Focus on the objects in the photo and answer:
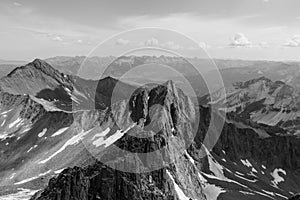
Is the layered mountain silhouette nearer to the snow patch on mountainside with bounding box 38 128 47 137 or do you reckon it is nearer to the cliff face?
the cliff face

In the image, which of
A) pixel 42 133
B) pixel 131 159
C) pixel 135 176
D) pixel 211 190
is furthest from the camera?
pixel 42 133

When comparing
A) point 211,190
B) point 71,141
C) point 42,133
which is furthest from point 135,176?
point 42,133

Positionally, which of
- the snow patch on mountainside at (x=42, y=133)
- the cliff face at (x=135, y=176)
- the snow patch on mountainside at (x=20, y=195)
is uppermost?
the cliff face at (x=135, y=176)

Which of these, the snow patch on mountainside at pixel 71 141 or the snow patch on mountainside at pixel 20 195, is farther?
the snow patch on mountainside at pixel 71 141

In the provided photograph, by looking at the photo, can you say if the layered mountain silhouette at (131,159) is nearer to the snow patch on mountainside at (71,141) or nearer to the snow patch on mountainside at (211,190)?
the snow patch on mountainside at (211,190)

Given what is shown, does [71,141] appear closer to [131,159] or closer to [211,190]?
[211,190]

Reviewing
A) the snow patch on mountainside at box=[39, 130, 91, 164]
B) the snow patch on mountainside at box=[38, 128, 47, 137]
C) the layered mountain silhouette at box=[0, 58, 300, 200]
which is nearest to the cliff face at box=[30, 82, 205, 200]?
the layered mountain silhouette at box=[0, 58, 300, 200]

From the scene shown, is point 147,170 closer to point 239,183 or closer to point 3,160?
point 239,183

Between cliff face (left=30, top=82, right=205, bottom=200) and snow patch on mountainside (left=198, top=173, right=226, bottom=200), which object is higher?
cliff face (left=30, top=82, right=205, bottom=200)

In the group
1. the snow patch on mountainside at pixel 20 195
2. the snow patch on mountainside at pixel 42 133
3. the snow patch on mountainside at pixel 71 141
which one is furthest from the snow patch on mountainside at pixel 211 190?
the snow patch on mountainside at pixel 42 133

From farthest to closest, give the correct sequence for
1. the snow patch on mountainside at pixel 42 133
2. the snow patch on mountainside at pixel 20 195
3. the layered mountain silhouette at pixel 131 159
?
1. the snow patch on mountainside at pixel 42 133
2. the snow patch on mountainside at pixel 20 195
3. the layered mountain silhouette at pixel 131 159

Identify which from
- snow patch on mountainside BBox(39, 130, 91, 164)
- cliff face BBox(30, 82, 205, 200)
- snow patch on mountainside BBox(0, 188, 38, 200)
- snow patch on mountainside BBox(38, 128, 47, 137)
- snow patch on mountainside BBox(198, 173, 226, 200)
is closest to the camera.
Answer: cliff face BBox(30, 82, 205, 200)

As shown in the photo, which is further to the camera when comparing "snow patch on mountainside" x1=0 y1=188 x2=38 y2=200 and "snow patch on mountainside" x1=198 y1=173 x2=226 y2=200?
"snow patch on mountainside" x1=198 y1=173 x2=226 y2=200
